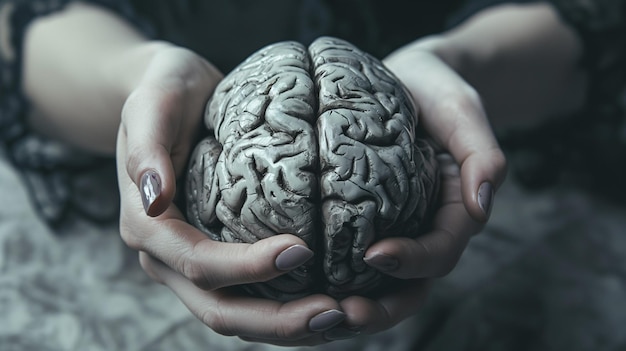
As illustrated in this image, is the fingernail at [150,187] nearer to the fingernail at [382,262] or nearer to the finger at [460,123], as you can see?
the fingernail at [382,262]

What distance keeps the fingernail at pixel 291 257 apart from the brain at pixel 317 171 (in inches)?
2.4

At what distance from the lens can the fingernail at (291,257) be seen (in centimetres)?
85

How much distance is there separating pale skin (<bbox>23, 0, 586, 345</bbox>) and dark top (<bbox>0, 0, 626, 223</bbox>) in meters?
0.04

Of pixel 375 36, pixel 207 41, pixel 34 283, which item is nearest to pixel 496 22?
pixel 375 36

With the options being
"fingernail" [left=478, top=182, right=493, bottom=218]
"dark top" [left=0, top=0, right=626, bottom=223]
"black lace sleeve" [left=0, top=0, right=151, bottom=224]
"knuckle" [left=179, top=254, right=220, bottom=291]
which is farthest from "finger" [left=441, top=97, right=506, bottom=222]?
"black lace sleeve" [left=0, top=0, right=151, bottom=224]

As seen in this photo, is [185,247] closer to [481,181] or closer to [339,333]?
[339,333]

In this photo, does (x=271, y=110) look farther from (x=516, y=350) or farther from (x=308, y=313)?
(x=516, y=350)

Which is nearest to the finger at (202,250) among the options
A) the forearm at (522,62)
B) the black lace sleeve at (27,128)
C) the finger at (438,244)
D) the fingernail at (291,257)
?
the fingernail at (291,257)

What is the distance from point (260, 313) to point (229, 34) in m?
1.00

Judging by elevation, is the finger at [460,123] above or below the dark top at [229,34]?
above

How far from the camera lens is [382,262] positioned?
89 centimetres

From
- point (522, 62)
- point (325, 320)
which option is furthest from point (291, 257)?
point (522, 62)

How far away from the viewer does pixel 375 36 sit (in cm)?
174

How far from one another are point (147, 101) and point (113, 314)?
622mm
